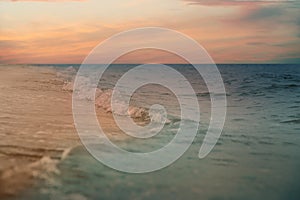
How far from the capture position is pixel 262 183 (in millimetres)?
4777

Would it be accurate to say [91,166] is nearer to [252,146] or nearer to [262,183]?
[262,183]

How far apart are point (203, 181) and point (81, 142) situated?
289 centimetres

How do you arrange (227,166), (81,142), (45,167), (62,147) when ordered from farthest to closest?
1. (81,142)
2. (62,147)
3. (227,166)
4. (45,167)

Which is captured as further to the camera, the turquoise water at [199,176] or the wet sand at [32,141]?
the wet sand at [32,141]

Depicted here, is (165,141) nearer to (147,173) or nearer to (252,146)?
(252,146)

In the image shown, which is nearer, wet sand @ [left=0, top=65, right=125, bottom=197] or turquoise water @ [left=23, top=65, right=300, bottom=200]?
turquoise water @ [left=23, top=65, right=300, bottom=200]

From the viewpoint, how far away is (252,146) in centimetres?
694

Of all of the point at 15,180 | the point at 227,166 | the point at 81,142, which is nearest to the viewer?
the point at 15,180

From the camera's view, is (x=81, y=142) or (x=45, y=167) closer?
(x=45, y=167)

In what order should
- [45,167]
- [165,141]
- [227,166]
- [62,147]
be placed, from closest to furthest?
1. [45,167]
2. [227,166]
3. [62,147]
4. [165,141]

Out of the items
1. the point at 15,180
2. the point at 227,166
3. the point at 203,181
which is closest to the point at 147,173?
the point at 203,181

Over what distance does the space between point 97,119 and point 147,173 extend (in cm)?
477

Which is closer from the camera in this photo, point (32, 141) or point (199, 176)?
point (199, 176)

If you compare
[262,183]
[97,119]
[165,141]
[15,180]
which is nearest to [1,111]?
[97,119]
